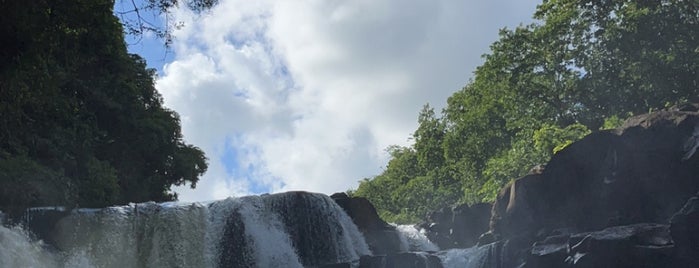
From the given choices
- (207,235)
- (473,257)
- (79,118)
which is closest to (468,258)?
(473,257)

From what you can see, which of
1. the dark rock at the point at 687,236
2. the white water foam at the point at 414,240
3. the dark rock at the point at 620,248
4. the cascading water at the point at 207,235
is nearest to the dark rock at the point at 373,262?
the cascading water at the point at 207,235

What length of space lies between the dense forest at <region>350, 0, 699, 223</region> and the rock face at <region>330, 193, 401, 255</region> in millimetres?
9823

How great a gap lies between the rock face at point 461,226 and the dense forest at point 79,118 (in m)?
12.2

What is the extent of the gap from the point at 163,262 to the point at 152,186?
1128cm

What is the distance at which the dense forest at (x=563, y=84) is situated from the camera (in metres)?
39.2

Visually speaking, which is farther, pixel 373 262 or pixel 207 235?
pixel 207 235

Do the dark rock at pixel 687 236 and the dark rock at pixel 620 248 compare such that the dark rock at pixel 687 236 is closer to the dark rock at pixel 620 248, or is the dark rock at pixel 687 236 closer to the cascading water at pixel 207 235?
the dark rock at pixel 620 248

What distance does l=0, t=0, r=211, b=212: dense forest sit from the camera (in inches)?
512

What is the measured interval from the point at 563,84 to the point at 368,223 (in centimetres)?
1699

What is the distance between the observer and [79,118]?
32844mm

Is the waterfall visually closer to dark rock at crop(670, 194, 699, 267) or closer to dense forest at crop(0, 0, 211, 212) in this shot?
dark rock at crop(670, 194, 699, 267)

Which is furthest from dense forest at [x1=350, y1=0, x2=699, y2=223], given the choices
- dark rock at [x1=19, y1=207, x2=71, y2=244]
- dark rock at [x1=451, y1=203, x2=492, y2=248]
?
dark rock at [x1=19, y1=207, x2=71, y2=244]

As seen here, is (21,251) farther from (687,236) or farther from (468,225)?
(687,236)

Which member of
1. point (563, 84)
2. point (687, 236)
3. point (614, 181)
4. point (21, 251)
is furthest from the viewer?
point (563, 84)
